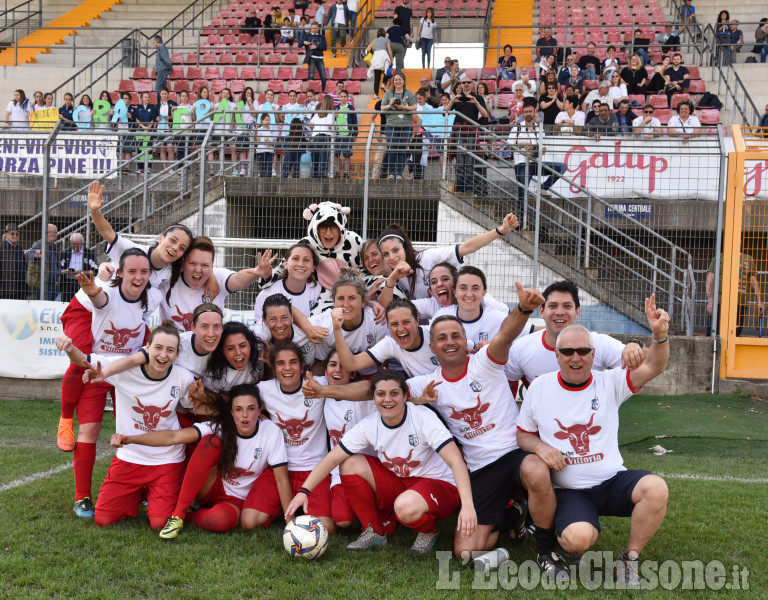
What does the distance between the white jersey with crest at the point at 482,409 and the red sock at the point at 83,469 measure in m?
2.65

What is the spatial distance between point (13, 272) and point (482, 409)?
26.6 ft

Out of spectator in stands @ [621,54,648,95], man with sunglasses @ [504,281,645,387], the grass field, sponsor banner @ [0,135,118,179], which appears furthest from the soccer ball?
spectator in stands @ [621,54,648,95]

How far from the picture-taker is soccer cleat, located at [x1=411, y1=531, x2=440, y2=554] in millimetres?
5016

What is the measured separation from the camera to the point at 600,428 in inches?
183

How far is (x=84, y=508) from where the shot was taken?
5578mm

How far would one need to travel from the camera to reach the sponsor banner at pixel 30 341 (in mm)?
10211

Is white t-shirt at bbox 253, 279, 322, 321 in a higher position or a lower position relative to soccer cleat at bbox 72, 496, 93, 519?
higher

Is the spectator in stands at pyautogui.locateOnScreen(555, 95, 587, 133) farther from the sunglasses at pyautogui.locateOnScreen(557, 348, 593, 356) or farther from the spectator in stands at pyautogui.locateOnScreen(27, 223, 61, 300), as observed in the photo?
the sunglasses at pyautogui.locateOnScreen(557, 348, 593, 356)

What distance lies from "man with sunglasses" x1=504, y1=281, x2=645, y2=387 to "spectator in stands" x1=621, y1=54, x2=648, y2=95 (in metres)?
12.7

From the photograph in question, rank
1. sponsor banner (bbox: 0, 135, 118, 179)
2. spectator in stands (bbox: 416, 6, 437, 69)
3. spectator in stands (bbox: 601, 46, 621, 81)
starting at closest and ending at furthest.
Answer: sponsor banner (bbox: 0, 135, 118, 179) → spectator in stands (bbox: 601, 46, 621, 81) → spectator in stands (bbox: 416, 6, 437, 69)

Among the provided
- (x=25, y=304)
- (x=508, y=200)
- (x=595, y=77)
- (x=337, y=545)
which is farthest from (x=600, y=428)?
(x=595, y=77)

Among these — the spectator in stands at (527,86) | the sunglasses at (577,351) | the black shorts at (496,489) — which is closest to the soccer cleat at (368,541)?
the black shorts at (496,489)

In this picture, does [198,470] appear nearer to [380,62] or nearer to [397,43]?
[380,62]

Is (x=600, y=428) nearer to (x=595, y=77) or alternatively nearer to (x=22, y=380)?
(x=22, y=380)
